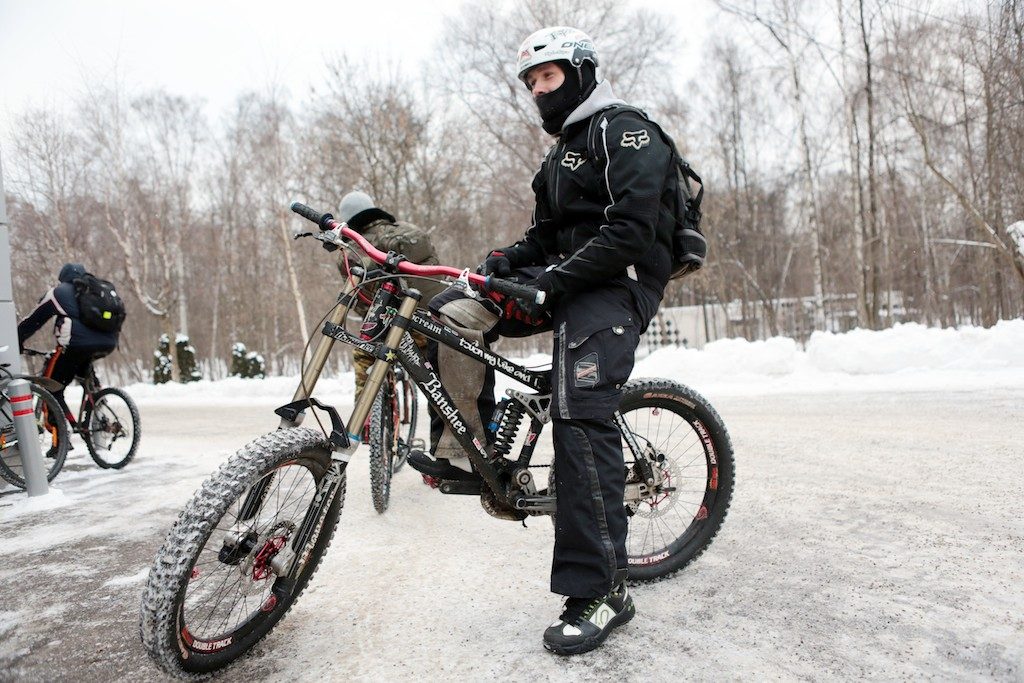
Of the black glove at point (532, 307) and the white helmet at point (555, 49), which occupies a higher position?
the white helmet at point (555, 49)

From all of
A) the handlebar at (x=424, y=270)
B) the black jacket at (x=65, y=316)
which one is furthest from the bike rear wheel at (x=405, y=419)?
the black jacket at (x=65, y=316)

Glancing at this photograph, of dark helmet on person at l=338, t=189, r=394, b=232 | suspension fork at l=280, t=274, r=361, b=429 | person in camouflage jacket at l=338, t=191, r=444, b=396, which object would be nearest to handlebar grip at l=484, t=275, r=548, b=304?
suspension fork at l=280, t=274, r=361, b=429

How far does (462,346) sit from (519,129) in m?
16.8

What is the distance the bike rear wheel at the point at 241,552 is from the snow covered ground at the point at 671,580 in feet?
0.54

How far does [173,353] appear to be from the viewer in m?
24.0

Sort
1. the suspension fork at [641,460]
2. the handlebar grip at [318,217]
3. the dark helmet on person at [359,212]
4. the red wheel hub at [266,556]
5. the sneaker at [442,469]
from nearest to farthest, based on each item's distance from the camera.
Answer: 1. the red wheel hub at [266,556]
2. the handlebar grip at [318,217]
3. the sneaker at [442,469]
4. the suspension fork at [641,460]
5. the dark helmet on person at [359,212]

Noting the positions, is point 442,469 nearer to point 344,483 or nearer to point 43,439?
point 344,483

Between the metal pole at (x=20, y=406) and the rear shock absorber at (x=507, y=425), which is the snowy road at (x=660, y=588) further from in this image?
the rear shock absorber at (x=507, y=425)

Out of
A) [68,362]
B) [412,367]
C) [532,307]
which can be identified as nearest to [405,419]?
[412,367]

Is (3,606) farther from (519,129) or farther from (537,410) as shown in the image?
(519,129)

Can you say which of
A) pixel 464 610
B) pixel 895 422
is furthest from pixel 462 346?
pixel 895 422

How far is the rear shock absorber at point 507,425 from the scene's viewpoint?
9.43ft

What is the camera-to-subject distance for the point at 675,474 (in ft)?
10.4

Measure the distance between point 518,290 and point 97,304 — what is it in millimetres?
5835
